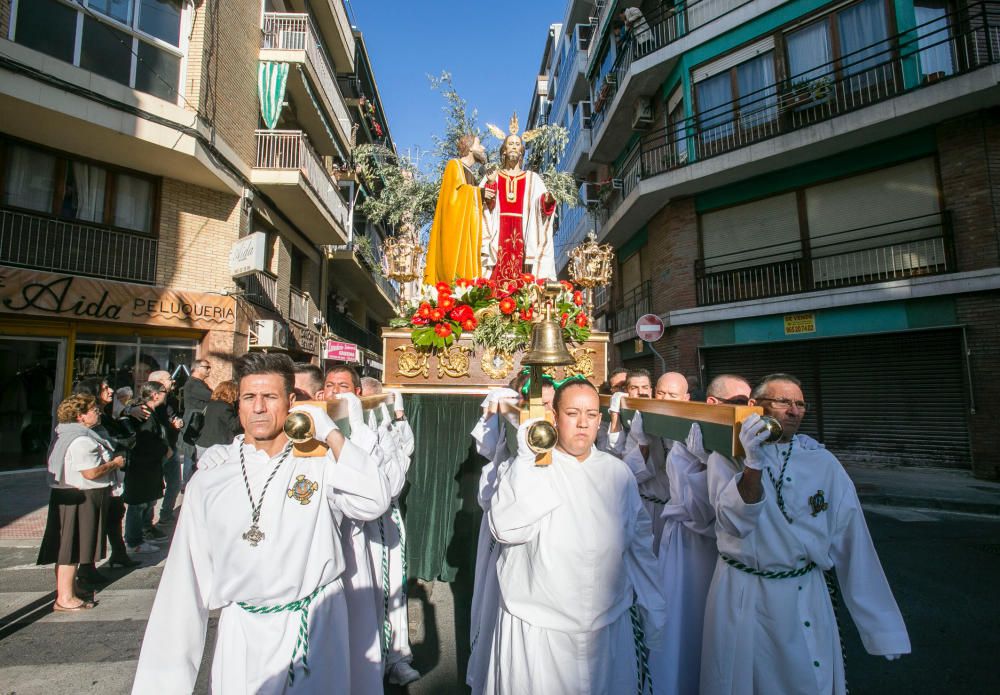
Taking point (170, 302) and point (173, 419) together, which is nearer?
point (173, 419)

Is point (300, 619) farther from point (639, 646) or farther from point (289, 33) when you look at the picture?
point (289, 33)

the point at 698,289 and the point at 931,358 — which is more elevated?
the point at 698,289

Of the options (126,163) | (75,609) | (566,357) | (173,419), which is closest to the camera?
(566,357)

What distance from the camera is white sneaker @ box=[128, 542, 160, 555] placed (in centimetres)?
579

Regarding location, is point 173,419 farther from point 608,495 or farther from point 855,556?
point 855,556

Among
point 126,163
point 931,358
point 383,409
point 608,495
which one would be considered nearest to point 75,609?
point 383,409

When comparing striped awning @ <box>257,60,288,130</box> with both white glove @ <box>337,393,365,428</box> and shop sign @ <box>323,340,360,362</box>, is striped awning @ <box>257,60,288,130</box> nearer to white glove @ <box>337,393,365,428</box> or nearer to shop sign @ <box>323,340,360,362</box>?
shop sign @ <box>323,340,360,362</box>

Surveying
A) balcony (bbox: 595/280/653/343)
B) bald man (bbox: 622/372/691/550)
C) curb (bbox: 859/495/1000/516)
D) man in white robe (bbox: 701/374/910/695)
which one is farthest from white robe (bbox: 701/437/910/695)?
balcony (bbox: 595/280/653/343)

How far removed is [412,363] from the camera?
4.46 metres

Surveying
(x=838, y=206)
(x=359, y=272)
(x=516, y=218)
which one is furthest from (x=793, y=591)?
(x=359, y=272)

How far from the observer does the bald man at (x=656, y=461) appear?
Result: 11.1 feet

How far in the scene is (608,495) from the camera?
230cm

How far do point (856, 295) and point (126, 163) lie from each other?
49.8 feet

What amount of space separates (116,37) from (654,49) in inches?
522
